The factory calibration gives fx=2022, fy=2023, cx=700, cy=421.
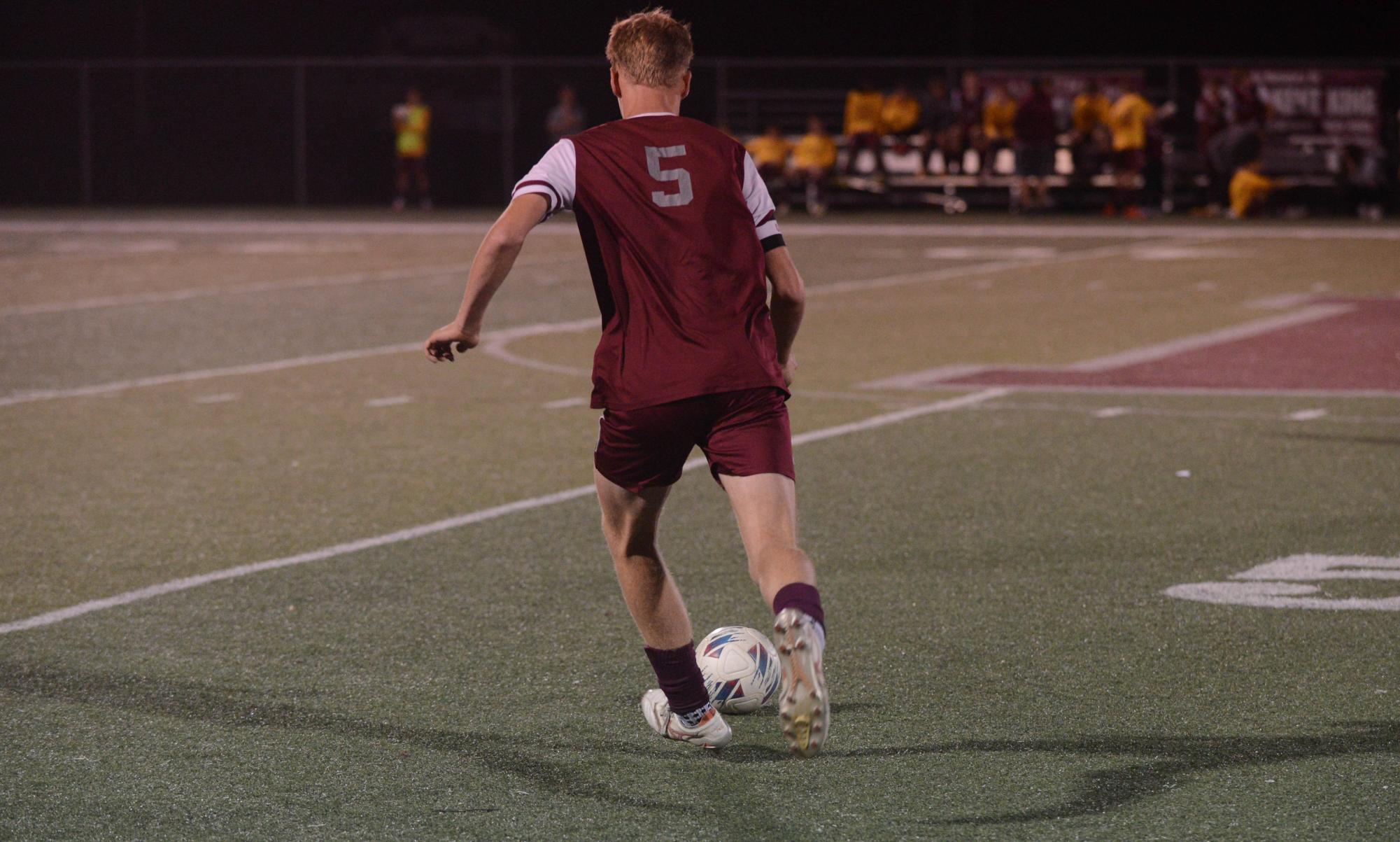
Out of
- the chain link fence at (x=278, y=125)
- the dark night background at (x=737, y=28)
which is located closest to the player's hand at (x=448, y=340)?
the chain link fence at (x=278, y=125)

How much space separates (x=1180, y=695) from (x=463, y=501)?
3938mm

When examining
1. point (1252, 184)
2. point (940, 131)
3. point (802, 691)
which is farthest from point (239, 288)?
point (1252, 184)

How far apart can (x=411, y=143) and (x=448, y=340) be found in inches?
1152

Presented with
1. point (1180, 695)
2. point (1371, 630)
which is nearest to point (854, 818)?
point (1180, 695)

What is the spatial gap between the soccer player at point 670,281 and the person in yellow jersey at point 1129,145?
2637 cm

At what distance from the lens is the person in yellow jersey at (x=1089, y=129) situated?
30.7 metres

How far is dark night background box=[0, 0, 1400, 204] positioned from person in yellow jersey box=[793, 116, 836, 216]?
1306 millimetres

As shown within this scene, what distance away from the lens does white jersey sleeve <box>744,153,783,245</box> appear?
4.61 metres

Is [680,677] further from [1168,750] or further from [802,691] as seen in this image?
[1168,750]

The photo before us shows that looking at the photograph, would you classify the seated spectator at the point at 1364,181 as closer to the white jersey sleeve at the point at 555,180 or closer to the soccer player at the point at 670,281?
the soccer player at the point at 670,281

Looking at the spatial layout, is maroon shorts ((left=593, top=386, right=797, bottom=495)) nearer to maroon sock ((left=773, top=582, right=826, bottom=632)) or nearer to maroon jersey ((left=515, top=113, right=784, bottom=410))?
maroon jersey ((left=515, top=113, right=784, bottom=410))

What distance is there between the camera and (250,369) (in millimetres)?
13367

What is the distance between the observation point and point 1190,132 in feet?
104

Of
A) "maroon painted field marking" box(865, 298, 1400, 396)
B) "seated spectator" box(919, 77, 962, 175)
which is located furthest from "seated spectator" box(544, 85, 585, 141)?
"maroon painted field marking" box(865, 298, 1400, 396)
